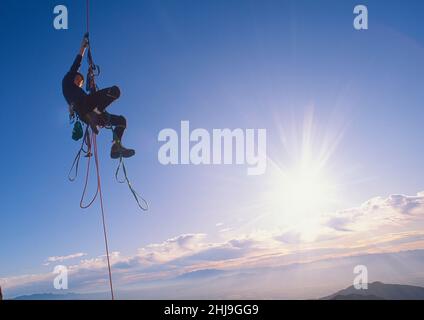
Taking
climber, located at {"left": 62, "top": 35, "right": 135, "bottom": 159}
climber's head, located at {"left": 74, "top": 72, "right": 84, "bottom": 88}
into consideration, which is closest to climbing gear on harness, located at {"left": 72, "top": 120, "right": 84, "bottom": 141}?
climber, located at {"left": 62, "top": 35, "right": 135, "bottom": 159}

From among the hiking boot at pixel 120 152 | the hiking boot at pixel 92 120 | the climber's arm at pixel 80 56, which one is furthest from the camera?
the hiking boot at pixel 120 152

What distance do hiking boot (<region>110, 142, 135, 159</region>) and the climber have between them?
0.16 m

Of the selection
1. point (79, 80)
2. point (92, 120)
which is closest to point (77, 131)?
point (92, 120)

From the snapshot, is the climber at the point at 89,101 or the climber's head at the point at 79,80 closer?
the climber at the point at 89,101

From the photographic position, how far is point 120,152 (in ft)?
40.6

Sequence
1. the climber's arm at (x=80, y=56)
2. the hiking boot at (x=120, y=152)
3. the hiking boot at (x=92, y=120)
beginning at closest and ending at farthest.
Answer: the climber's arm at (x=80, y=56) < the hiking boot at (x=92, y=120) < the hiking boot at (x=120, y=152)

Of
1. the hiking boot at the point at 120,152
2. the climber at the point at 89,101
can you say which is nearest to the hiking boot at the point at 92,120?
the climber at the point at 89,101

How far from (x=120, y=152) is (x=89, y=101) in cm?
192

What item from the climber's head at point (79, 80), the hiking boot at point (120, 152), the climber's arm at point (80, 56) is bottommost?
the hiking boot at point (120, 152)

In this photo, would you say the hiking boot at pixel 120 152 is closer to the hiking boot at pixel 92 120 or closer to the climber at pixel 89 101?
the climber at pixel 89 101

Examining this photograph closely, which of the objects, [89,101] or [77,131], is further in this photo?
[77,131]

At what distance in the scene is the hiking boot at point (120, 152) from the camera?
40.5 ft

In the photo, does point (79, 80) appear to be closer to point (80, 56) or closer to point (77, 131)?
point (80, 56)

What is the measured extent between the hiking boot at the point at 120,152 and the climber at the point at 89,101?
158mm
